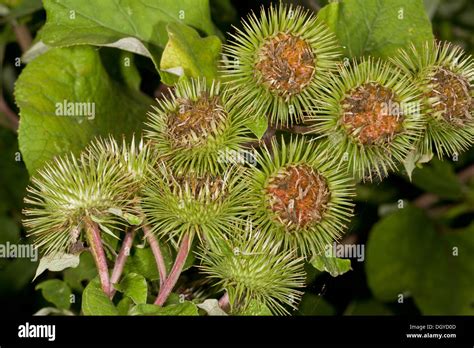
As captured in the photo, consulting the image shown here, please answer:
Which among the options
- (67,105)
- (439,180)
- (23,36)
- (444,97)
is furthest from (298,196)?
(23,36)

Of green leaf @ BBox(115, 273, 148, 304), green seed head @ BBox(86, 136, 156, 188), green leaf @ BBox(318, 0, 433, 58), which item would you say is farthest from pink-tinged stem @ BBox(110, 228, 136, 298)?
green leaf @ BBox(318, 0, 433, 58)

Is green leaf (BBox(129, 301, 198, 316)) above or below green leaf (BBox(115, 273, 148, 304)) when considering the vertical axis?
below

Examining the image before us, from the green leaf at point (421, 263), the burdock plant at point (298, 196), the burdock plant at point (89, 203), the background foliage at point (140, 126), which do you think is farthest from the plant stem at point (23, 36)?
the green leaf at point (421, 263)

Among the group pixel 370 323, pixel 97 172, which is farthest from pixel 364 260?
pixel 97 172

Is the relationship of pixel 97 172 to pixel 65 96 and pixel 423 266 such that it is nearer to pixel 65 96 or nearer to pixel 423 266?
pixel 65 96

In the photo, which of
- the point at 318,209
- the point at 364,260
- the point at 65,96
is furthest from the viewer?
the point at 364,260

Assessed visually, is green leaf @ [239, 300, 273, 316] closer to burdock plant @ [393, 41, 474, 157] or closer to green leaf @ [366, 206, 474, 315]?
burdock plant @ [393, 41, 474, 157]
